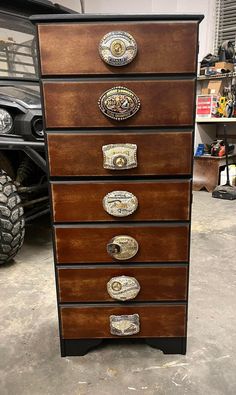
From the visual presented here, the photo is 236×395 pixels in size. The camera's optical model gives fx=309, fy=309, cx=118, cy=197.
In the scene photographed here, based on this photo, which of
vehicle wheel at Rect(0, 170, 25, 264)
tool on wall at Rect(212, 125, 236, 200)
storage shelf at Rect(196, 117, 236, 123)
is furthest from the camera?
storage shelf at Rect(196, 117, 236, 123)

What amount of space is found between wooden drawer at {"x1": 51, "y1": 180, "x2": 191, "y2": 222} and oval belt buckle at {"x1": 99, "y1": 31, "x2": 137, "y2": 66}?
1.21 ft

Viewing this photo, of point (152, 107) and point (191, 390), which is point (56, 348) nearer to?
point (191, 390)

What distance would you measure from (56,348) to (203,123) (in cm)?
350

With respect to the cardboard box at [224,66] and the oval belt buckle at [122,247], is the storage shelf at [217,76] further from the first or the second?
the oval belt buckle at [122,247]

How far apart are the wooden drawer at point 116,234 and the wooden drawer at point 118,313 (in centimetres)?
20

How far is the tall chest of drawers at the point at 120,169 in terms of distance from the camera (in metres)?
0.89

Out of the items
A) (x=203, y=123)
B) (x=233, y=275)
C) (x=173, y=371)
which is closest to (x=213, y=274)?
(x=233, y=275)

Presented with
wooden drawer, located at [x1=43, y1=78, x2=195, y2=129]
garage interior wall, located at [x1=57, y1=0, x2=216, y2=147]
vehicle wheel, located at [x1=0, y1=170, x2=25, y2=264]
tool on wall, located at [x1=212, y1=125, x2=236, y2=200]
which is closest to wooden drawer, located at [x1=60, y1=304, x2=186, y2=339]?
wooden drawer, located at [x1=43, y1=78, x2=195, y2=129]

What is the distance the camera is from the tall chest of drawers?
2.92 ft

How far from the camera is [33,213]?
223cm

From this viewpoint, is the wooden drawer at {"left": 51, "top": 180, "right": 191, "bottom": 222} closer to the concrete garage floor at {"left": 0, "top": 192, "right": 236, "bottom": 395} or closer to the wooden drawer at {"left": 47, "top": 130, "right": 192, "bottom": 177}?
the wooden drawer at {"left": 47, "top": 130, "right": 192, "bottom": 177}

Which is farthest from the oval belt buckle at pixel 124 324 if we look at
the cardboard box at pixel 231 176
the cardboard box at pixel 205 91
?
the cardboard box at pixel 205 91

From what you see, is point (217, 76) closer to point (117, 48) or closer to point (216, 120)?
point (216, 120)

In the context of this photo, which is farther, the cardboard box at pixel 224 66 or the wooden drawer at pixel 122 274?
the cardboard box at pixel 224 66
